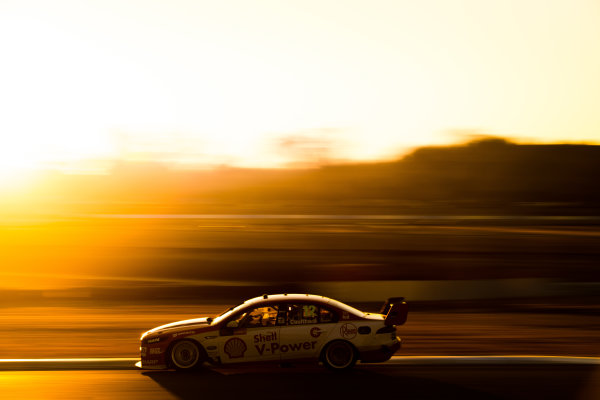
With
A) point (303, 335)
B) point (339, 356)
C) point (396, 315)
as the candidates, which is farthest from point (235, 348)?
point (396, 315)

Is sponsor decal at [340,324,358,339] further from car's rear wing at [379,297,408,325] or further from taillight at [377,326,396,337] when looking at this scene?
car's rear wing at [379,297,408,325]

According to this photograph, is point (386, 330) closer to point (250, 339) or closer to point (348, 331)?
point (348, 331)

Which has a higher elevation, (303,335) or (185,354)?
(303,335)

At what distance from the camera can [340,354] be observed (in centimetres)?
916

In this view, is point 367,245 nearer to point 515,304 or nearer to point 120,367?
point 515,304

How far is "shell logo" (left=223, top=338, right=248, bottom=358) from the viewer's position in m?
9.13

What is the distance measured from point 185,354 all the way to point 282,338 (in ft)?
4.08

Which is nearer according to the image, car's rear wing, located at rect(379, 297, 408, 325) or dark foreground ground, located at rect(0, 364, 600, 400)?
dark foreground ground, located at rect(0, 364, 600, 400)

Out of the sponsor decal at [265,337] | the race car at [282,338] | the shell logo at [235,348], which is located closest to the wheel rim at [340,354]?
the race car at [282,338]

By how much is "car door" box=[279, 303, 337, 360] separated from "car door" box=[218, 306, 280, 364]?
0.36 ft

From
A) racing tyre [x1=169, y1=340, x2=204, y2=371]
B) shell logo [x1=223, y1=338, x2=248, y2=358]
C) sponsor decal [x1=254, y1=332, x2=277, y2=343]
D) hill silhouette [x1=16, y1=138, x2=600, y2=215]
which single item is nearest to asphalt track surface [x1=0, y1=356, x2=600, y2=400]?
racing tyre [x1=169, y1=340, x2=204, y2=371]

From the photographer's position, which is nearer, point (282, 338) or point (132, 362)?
point (282, 338)

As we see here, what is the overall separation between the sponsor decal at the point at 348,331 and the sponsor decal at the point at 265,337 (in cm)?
84

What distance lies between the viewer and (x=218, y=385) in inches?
334
